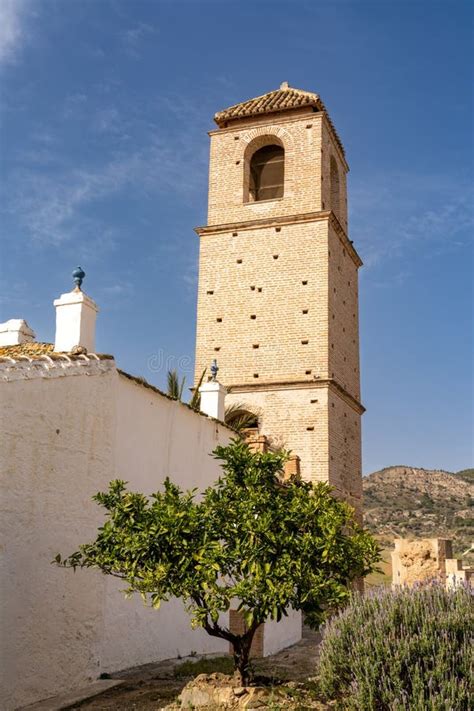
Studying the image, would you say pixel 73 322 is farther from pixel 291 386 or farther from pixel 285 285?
pixel 285 285

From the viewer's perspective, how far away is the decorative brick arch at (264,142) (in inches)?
928

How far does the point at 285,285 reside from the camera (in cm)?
2250

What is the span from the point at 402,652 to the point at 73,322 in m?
5.76

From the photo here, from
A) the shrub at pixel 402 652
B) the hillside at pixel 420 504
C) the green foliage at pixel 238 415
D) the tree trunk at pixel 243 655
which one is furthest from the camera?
the hillside at pixel 420 504

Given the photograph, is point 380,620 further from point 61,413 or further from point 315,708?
point 61,413

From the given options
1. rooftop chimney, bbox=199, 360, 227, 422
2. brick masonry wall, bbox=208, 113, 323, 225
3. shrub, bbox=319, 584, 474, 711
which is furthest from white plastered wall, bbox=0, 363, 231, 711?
brick masonry wall, bbox=208, 113, 323, 225

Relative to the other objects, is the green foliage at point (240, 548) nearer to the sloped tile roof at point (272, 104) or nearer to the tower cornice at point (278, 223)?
the tower cornice at point (278, 223)

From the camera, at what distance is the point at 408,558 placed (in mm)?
15250

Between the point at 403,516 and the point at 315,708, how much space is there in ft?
143

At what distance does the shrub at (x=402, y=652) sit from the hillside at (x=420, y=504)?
3195 centimetres

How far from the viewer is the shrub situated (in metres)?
6.52

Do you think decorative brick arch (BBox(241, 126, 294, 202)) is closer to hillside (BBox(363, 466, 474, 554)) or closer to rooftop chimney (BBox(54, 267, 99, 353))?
rooftop chimney (BBox(54, 267, 99, 353))

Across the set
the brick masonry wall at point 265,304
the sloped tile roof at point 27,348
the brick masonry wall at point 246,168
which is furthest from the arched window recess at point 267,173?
the sloped tile roof at point 27,348

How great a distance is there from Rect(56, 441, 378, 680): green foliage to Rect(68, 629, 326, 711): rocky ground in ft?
2.71
